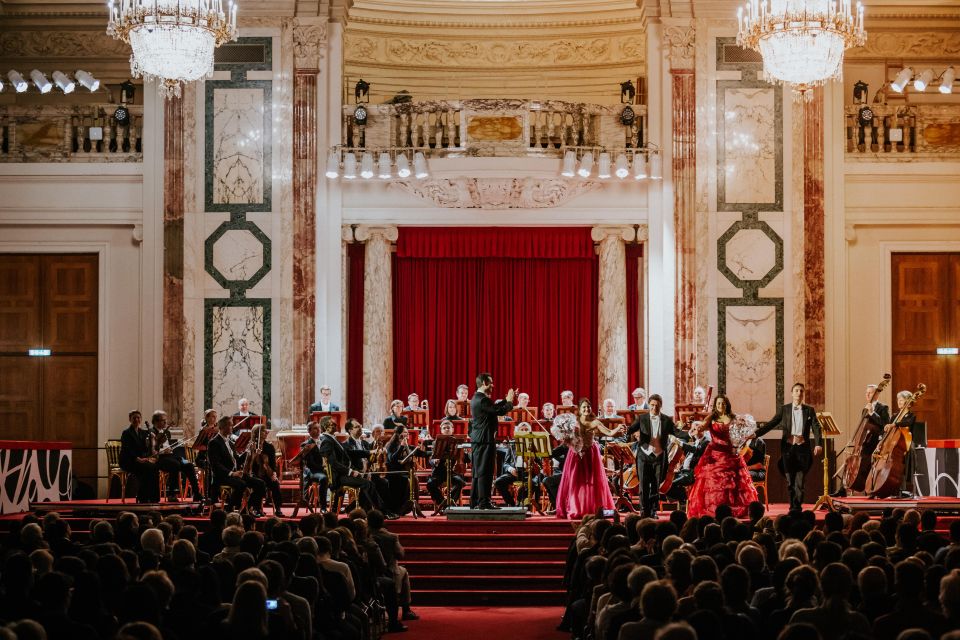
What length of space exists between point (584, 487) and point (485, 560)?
5.09ft

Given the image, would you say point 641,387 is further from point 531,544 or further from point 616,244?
point 531,544

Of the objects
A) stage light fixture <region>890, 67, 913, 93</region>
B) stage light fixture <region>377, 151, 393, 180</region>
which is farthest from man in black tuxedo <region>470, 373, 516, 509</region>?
stage light fixture <region>890, 67, 913, 93</region>

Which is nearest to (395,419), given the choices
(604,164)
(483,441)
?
(483,441)

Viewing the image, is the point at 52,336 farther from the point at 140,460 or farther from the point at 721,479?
the point at 721,479

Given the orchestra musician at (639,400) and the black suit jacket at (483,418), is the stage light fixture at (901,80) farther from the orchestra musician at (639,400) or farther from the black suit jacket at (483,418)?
the black suit jacket at (483,418)

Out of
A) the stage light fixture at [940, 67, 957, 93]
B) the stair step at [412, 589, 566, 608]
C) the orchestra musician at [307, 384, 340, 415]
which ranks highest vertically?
the stage light fixture at [940, 67, 957, 93]

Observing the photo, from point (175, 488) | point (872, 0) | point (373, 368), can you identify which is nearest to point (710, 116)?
point (872, 0)

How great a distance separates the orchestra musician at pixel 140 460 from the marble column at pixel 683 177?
679cm

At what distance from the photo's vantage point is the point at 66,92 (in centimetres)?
1712

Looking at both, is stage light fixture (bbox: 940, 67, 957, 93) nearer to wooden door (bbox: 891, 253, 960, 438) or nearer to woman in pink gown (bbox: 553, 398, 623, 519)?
wooden door (bbox: 891, 253, 960, 438)

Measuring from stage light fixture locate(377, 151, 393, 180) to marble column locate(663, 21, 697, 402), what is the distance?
12.2 ft

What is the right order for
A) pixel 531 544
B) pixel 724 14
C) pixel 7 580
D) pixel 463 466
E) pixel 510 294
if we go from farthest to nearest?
pixel 510 294
pixel 724 14
pixel 463 466
pixel 531 544
pixel 7 580

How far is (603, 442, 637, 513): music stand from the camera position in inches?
530

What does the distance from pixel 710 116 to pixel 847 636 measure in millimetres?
12847
